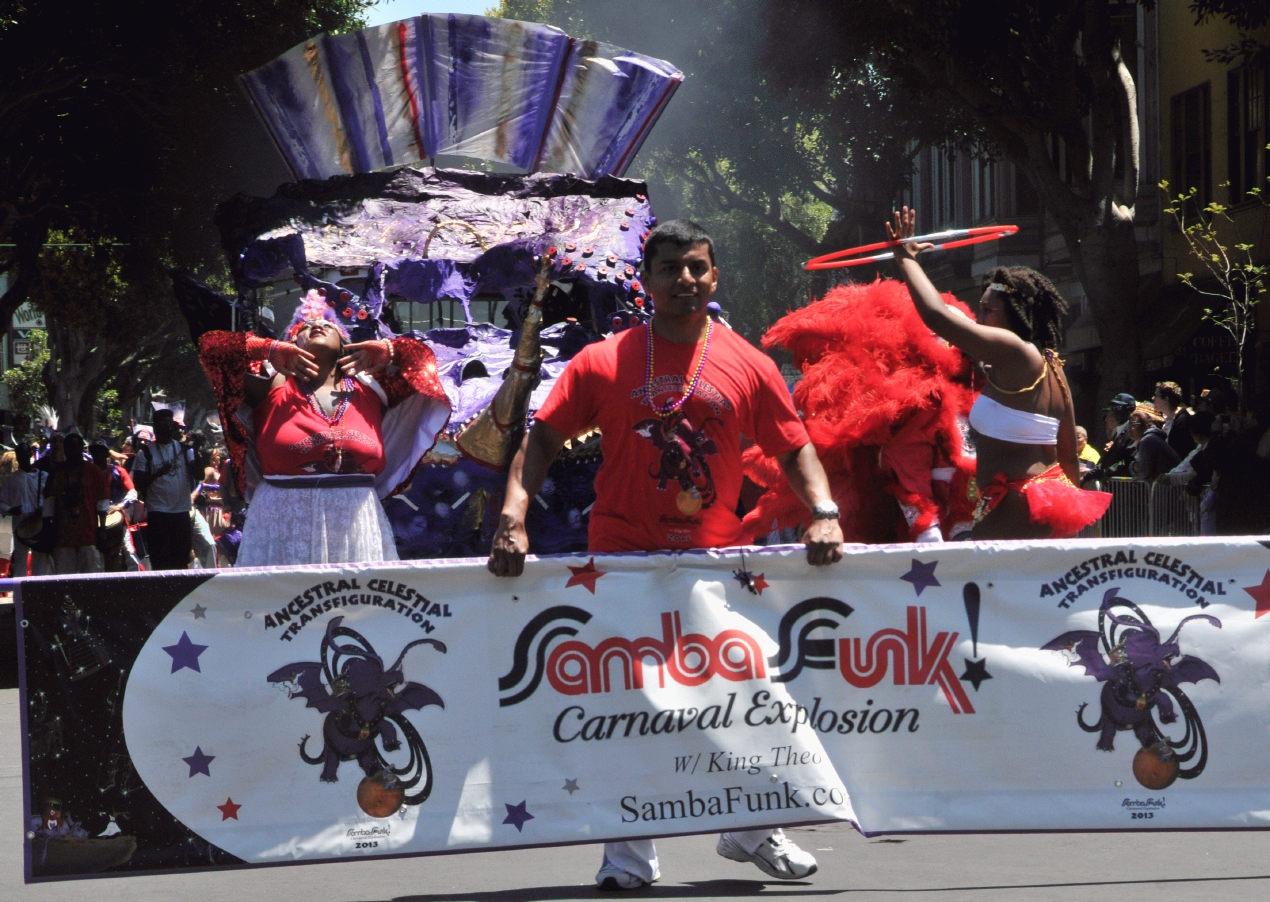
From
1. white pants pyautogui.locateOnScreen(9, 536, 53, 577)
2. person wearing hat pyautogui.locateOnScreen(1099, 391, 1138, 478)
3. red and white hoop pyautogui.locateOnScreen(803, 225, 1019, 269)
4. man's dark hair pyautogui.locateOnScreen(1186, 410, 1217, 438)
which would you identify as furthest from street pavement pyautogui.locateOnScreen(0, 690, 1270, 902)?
person wearing hat pyautogui.locateOnScreen(1099, 391, 1138, 478)

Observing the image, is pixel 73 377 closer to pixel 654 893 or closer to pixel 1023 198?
pixel 1023 198

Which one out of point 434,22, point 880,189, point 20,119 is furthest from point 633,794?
point 880,189

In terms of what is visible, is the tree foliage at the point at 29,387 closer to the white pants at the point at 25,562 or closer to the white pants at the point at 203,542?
the white pants at the point at 203,542

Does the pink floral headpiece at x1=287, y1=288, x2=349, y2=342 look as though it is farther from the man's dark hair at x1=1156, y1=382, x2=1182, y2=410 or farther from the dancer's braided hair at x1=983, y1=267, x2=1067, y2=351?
the man's dark hair at x1=1156, y1=382, x2=1182, y2=410

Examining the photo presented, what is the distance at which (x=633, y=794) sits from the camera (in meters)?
4.75

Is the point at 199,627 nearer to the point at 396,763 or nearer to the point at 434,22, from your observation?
the point at 396,763

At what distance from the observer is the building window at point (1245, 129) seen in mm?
22000

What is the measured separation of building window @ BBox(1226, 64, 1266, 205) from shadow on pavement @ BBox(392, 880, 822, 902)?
18.8 meters

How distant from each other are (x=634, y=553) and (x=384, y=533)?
1.61m

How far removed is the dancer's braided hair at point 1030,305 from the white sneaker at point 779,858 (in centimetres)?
204

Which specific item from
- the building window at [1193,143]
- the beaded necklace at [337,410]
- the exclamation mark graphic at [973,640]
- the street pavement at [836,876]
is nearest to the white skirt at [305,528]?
the beaded necklace at [337,410]

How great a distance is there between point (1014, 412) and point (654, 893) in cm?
209

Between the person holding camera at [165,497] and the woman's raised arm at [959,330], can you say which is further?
the person holding camera at [165,497]

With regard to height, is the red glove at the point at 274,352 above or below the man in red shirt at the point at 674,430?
above
